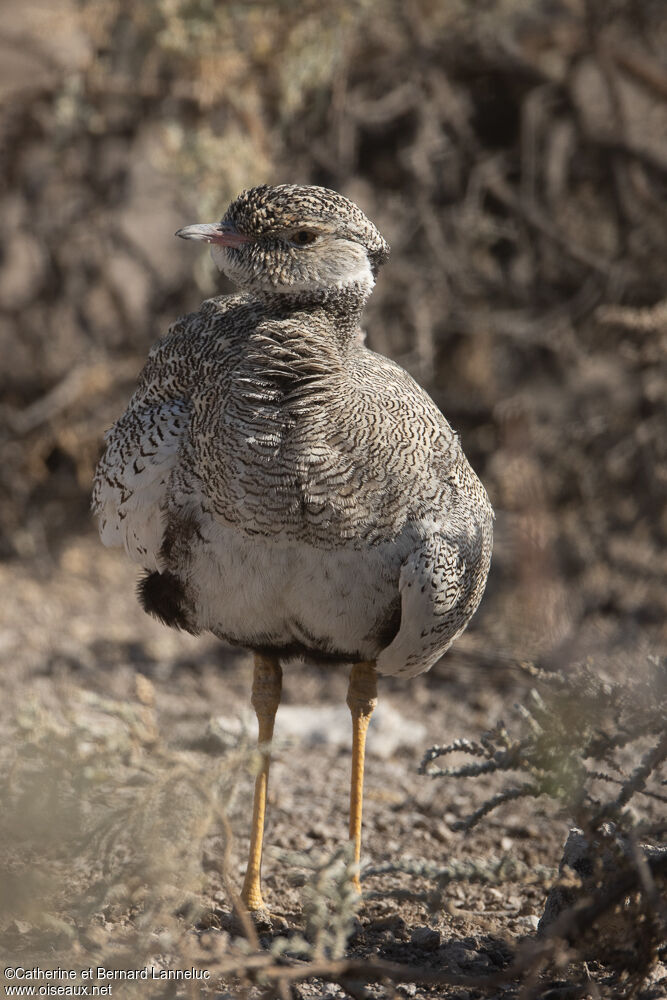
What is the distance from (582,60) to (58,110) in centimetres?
328

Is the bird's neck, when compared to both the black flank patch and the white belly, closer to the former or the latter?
the white belly

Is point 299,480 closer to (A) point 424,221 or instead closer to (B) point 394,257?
(B) point 394,257

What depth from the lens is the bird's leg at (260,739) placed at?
3949 millimetres

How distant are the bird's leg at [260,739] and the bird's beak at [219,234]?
142 cm

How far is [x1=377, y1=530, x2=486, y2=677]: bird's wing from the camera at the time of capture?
141 inches

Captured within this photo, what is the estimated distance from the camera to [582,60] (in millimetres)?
7316

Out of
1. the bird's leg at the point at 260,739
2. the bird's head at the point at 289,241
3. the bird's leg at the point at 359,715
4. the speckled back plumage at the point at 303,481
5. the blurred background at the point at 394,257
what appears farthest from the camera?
the blurred background at the point at 394,257

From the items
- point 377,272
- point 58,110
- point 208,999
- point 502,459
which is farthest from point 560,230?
point 208,999

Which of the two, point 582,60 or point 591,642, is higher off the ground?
point 582,60

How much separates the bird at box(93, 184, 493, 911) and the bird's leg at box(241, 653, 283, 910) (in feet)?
0.05

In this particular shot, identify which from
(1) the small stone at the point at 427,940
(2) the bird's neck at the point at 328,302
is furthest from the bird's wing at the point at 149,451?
(1) the small stone at the point at 427,940

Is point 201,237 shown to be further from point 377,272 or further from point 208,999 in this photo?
point 208,999

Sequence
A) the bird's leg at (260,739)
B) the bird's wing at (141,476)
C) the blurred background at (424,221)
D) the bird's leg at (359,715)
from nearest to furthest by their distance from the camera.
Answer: the bird's wing at (141,476), the bird's leg at (260,739), the bird's leg at (359,715), the blurred background at (424,221)

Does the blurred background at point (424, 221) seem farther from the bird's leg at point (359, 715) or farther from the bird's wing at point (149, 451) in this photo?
the bird's wing at point (149, 451)
